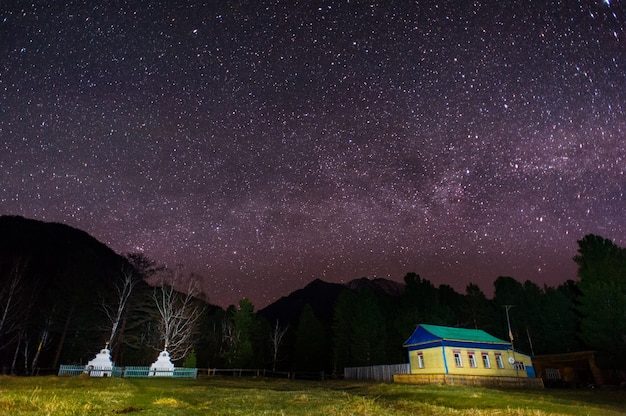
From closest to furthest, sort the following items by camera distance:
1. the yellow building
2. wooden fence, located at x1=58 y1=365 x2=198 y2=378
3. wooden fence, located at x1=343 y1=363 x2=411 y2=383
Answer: wooden fence, located at x1=58 y1=365 x2=198 y2=378 → the yellow building → wooden fence, located at x1=343 y1=363 x2=411 y2=383

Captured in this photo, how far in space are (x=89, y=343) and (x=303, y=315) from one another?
113 ft

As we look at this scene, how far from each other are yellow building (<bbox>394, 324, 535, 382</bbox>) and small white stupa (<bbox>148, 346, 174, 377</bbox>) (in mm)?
Result: 24946

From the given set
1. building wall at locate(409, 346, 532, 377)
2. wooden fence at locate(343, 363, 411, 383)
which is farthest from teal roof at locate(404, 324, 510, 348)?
wooden fence at locate(343, 363, 411, 383)

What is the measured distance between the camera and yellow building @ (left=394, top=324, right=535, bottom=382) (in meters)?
38.4

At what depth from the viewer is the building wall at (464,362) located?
38.2 meters

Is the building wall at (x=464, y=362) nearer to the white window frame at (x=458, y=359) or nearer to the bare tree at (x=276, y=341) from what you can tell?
the white window frame at (x=458, y=359)

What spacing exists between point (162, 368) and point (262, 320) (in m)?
42.1

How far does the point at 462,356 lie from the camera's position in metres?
39.3

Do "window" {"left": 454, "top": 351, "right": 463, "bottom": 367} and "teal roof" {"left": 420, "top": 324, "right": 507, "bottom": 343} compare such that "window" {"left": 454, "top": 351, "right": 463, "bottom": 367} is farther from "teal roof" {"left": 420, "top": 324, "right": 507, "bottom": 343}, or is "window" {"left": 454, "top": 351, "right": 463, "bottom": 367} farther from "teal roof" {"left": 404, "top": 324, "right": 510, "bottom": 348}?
"teal roof" {"left": 420, "top": 324, "right": 507, "bottom": 343}

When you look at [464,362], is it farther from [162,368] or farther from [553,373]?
[162,368]

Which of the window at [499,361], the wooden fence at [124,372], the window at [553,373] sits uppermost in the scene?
the window at [499,361]

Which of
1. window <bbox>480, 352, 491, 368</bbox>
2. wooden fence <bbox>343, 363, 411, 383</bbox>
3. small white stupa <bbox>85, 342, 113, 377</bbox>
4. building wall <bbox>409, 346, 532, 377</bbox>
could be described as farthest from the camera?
wooden fence <bbox>343, 363, 411, 383</bbox>

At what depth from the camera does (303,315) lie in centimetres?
7175

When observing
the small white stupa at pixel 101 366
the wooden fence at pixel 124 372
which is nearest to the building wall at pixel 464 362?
the wooden fence at pixel 124 372
